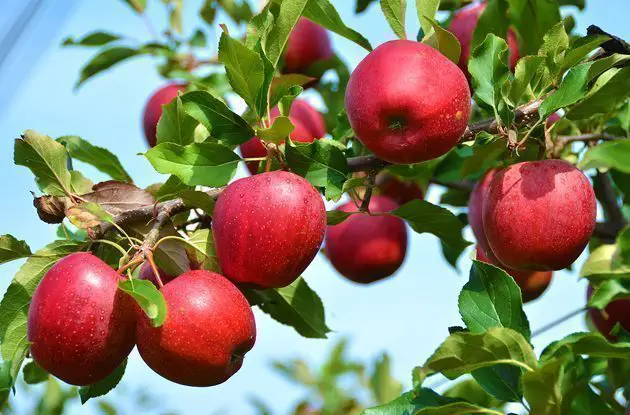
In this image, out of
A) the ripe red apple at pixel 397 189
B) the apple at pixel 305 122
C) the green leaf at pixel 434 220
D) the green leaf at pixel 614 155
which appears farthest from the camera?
the ripe red apple at pixel 397 189

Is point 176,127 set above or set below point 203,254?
above

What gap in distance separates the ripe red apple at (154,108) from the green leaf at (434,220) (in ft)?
3.42

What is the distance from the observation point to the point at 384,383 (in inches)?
137

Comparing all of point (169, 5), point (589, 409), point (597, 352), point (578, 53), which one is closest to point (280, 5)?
point (578, 53)

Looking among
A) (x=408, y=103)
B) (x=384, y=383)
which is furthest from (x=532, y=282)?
Result: (x=384, y=383)

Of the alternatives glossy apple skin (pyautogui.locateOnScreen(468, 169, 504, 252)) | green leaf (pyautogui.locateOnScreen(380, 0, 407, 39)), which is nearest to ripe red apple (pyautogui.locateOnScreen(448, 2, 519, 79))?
glossy apple skin (pyautogui.locateOnScreen(468, 169, 504, 252))

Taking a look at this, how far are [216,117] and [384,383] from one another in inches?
82.4

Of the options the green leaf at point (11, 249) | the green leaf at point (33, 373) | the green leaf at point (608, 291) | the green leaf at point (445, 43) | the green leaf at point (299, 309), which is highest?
the green leaf at point (445, 43)

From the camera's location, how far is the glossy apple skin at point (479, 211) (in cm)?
191

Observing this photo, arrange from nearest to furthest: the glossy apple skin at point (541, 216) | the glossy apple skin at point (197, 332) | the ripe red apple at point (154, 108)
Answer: the glossy apple skin at point (197, 332), the glossy apple skin at point (541, 216), the ripe red apple at point (154, 108)

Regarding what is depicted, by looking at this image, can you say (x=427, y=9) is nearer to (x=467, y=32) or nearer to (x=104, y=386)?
(x=467, y=32)

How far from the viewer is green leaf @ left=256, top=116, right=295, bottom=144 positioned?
146 cm

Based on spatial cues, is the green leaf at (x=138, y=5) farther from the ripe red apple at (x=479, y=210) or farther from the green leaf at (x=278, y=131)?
the green leaf at (x=278, y=131)

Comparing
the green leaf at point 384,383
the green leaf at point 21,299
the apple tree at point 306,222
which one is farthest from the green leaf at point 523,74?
the green leaf at point 384,383
